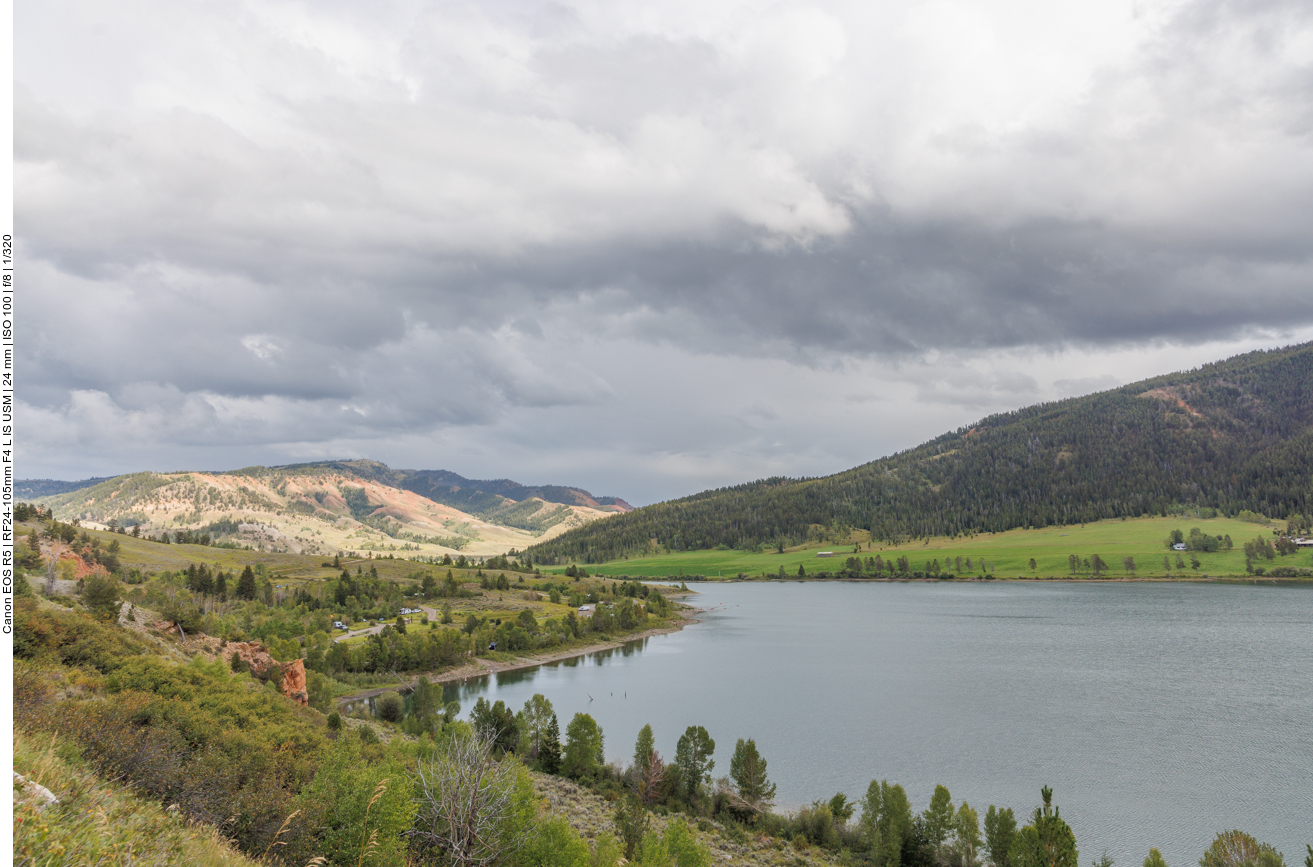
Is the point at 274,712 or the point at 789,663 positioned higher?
the point at 274,712

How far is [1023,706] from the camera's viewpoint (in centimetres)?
6150

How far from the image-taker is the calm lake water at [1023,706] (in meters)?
39.9

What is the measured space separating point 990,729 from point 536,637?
68.6m

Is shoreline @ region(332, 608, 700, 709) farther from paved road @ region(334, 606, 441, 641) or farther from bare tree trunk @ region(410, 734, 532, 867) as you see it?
bare tree trunk @ region(410, 734, 532, 867)

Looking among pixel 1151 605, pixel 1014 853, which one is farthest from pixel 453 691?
pixel 1151 605

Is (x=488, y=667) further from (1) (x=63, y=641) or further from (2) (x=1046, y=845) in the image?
(2) (x=1046, y=845)

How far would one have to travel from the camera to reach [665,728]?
59625mm

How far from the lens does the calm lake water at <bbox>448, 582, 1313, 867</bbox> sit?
39906 millimetres

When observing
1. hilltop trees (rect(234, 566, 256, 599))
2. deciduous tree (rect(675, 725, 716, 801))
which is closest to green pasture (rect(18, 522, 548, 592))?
hilltop trees (rect(234, 566, 256, 599))

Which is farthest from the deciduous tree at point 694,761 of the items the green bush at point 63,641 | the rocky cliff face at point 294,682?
the green bush at point 63,641

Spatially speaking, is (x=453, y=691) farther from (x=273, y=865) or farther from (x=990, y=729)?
(x=273, y=865)

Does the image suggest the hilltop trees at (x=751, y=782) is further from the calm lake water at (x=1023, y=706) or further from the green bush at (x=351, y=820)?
the green bush at (x=351, y=820)

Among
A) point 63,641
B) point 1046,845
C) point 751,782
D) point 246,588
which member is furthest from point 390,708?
point 246,588

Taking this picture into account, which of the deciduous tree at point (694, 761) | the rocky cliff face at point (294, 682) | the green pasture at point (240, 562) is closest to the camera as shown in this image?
the deciduous tree at point (694, 761)
